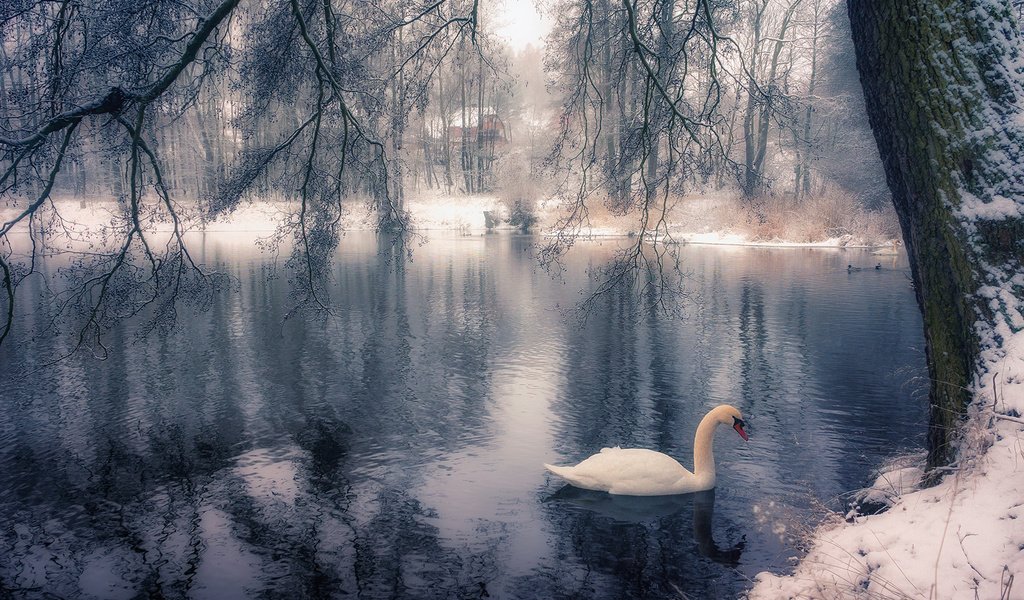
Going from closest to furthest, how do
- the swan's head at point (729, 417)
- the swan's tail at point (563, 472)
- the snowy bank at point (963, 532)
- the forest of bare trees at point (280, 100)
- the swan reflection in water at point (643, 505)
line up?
the snowy bank at point (963, 532), the forest of bare trees at point (280, 100), the swan reflection in water at point (643, 505), the swan's tail at point (563, 472), the swan's head at point (729, 417)

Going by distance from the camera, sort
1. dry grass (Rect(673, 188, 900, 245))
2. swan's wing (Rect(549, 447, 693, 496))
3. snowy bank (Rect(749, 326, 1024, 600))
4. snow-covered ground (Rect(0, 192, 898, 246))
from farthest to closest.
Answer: snow-covered ground (Rect(0, 192, 898, 246))
dry grass (Rect(673, 188, 900, 245))
swan's wing (Rect(549, 447, 693, 496))
snowy bank (Rect(749, 326, 1024, 600))

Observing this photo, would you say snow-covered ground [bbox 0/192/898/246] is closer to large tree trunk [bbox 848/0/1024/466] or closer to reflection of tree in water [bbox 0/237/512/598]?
reflection of tree in water [bbox 0/237/512/598]

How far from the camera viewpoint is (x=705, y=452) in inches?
281

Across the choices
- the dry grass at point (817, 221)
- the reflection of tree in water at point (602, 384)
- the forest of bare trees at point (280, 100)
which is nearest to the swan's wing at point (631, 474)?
the reflection of tree in water at point (602, 384)

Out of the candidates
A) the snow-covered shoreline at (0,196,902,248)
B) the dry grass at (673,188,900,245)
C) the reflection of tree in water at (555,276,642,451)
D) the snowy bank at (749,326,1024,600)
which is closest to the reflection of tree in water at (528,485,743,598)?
the snowy bank at (749,326,1024,600)

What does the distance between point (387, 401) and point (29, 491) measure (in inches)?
167

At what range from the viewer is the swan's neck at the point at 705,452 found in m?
7.10

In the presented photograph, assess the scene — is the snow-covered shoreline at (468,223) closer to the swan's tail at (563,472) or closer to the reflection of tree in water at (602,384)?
the reflection of tree in water at (602,384)

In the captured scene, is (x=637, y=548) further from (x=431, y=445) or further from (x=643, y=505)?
(x=431, y=445)

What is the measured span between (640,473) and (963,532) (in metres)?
3.46

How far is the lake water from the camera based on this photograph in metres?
5.70

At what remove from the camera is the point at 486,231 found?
40250 mm

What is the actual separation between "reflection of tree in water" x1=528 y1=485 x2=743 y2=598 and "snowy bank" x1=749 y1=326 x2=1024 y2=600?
0.97 metres

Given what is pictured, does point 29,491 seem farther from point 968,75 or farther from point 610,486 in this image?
point 968,75
